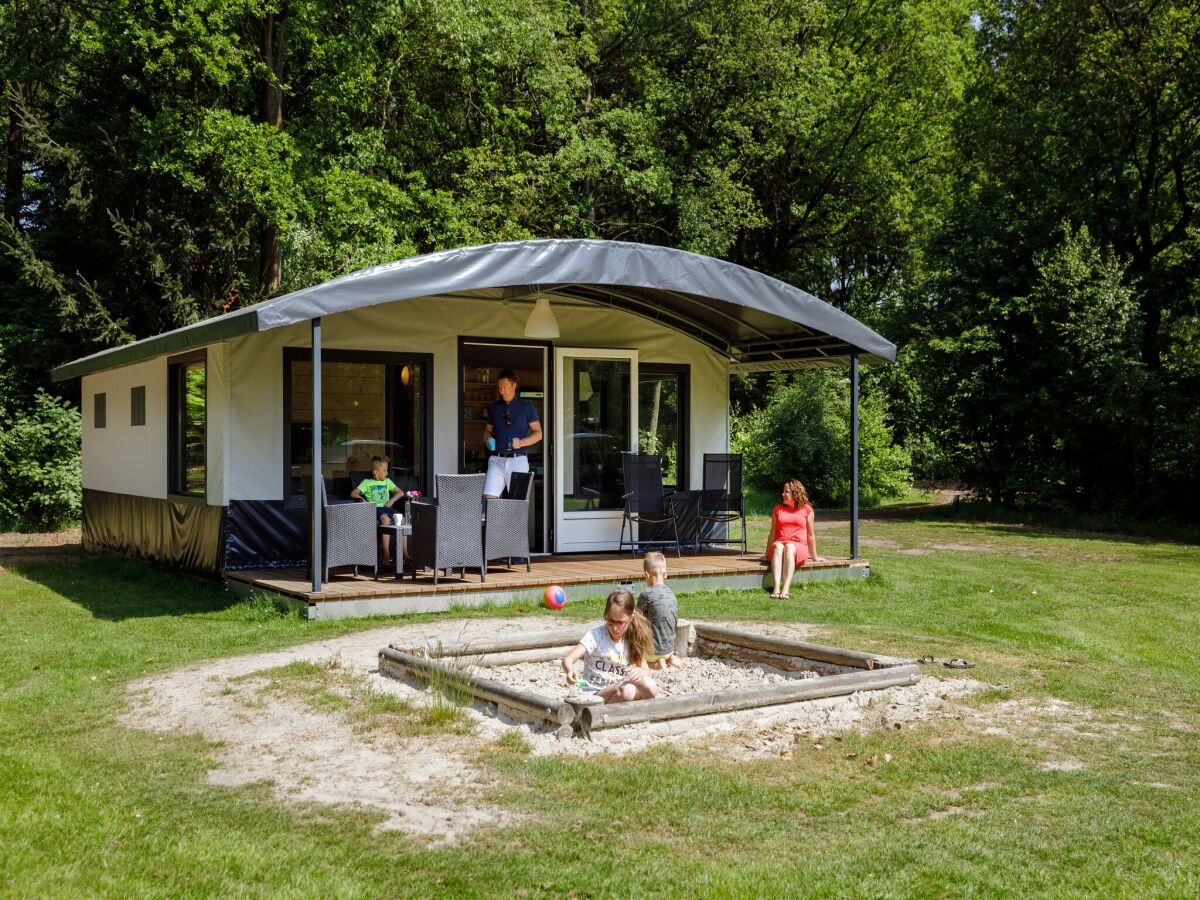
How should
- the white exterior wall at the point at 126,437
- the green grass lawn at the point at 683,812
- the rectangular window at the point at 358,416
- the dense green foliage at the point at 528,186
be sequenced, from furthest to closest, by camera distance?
the dense green foliage at the point at 528,186
the white exterior wall at the point at 126,437
the rectangular window at the point at 358,416
the green grass lawn at the point at 683,812

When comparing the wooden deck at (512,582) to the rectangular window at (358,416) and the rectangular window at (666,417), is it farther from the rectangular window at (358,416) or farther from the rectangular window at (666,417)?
the rectangular window at (666,417)

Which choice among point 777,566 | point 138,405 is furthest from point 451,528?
point 138,405

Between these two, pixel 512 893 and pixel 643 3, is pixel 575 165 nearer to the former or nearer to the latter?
pixel 643 3

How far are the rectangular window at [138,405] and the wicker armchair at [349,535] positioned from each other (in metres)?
4.55

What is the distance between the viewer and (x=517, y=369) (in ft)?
37.4

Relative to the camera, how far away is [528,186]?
2184cm

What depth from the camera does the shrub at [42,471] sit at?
56.6ft

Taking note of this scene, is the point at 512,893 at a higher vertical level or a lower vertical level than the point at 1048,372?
lower

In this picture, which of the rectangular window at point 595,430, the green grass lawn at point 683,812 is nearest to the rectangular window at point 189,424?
the rectangular window at point 595,430

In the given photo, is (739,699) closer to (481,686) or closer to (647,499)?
(481,686)

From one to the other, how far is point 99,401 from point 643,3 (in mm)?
15674

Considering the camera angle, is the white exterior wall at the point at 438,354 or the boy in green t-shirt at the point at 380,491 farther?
the white exterior wall at the point at 438,354

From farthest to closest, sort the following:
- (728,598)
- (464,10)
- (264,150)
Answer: (464,10) → (264,150) → (728,598)

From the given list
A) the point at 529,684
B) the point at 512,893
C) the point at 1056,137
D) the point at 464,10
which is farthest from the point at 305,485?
the point at 1056,137
